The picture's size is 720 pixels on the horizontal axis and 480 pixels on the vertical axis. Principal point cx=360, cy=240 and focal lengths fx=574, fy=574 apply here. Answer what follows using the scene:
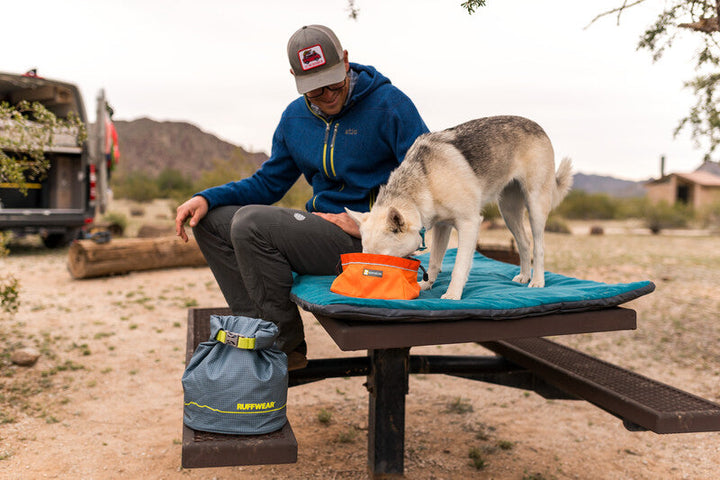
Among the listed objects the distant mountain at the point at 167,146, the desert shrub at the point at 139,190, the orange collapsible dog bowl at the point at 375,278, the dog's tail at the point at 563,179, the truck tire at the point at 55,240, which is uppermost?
the distant mountain at the point at 167,146

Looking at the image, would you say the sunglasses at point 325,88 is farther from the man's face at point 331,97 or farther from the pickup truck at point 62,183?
the pickup truck at point 62,183

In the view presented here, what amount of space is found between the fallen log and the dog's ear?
724 cm

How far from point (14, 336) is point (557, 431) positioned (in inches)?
207

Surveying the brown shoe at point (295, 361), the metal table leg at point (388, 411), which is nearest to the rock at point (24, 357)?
the brown shoe at point (295, 361)

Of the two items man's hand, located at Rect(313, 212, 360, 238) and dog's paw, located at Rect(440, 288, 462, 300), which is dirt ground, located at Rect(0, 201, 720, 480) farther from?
man's hand, located at Rect(313, 212, 360, 238)

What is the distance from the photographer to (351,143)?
358 cm

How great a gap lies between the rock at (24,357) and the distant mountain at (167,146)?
67977 mm

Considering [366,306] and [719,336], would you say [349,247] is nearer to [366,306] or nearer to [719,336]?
[366,306]

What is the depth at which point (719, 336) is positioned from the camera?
6621 mm

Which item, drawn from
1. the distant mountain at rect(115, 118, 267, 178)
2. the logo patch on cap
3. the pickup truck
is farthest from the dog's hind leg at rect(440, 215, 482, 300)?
the distant mountain at rect(115, 118, 267, 178)

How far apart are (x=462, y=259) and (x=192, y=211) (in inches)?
64.4

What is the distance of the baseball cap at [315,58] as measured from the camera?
10.4ft

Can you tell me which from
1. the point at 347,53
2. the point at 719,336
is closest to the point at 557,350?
the point at 347,53

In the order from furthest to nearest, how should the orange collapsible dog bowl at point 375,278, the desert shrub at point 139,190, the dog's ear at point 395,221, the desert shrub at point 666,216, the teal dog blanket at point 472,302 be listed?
the desert shrub at point 139,190 < the desert shrub at point 666,216 < the dog's ear at point 395,221 < the orange collapsible dog bowl at point 375,278 < the teal dog blanket at point 472,302
